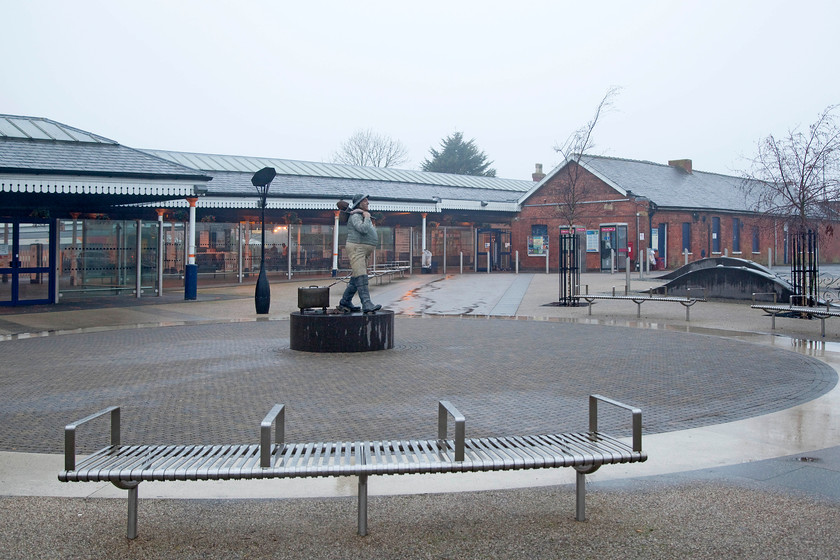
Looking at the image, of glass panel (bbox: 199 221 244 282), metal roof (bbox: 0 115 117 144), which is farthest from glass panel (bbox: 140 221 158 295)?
glass panel (bbox: 199 221 244 282)

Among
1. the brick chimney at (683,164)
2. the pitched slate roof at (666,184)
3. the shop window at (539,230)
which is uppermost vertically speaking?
the brick chimney at (683,164)

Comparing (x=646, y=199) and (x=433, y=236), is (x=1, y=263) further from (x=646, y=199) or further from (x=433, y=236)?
(x=646, y=199)

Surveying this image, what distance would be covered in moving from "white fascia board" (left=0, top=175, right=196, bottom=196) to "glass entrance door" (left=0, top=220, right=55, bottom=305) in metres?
3.44

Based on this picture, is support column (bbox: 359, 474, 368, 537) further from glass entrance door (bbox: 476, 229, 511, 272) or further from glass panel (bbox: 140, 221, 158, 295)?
glass entrance door (bbox: 476, 229, 511, 272)

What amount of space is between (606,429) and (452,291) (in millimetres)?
19552

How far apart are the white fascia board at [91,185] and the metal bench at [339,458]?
47.5 feet

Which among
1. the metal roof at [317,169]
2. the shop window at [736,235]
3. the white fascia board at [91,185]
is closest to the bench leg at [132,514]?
the white fascia board at [91,185]

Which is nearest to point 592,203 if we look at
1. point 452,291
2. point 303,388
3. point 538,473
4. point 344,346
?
point 452,291

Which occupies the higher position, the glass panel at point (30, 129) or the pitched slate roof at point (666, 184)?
the pitched slate roof at point (666, 184)

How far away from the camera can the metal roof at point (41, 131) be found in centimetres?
1977

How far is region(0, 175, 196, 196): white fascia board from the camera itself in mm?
17125

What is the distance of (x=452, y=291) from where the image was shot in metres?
26.2

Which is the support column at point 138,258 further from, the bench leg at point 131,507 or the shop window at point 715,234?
the shop window at point 715,234

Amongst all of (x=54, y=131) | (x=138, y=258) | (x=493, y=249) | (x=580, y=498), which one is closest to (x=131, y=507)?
(x=580, y=498)
